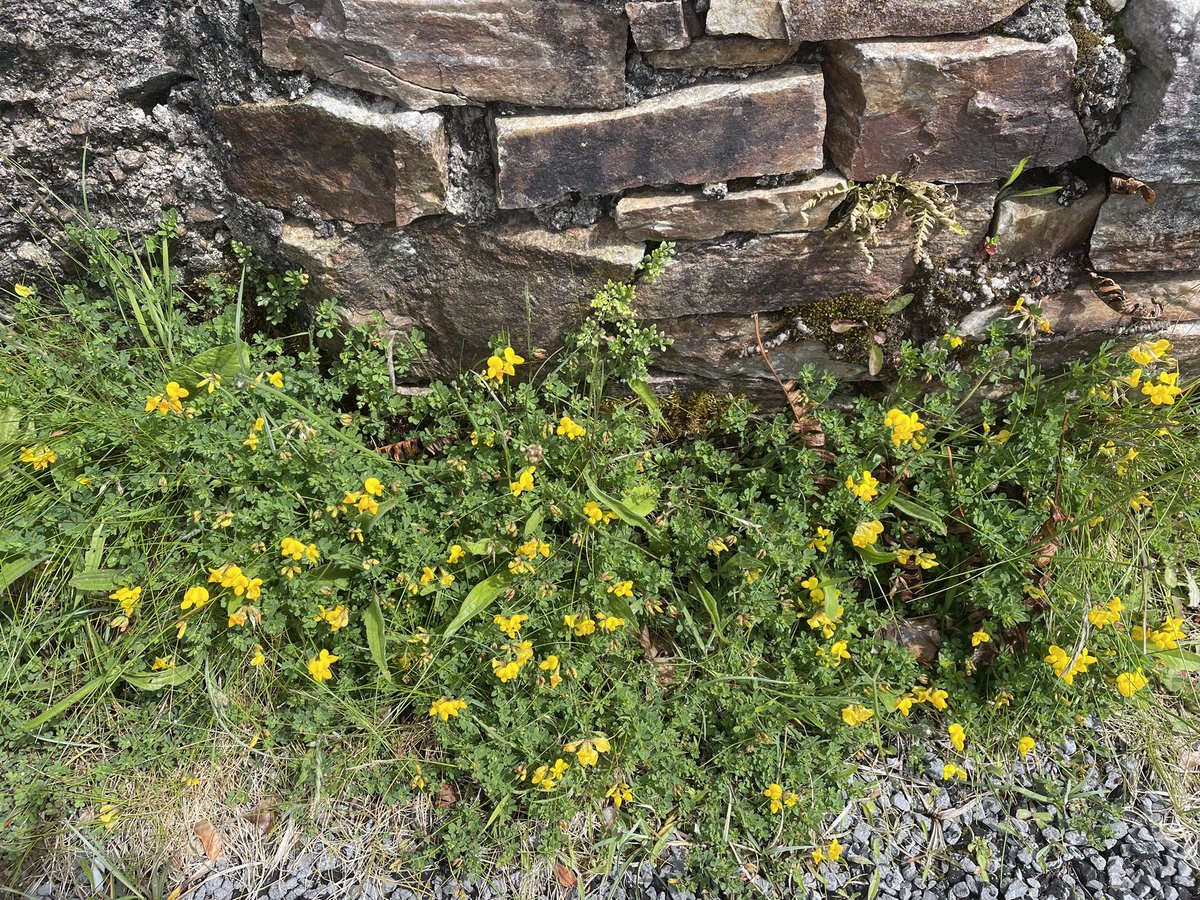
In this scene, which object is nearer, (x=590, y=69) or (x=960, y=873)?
(x=590, y=69)

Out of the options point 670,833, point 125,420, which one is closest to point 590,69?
point 125,420

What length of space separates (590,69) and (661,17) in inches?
9.3

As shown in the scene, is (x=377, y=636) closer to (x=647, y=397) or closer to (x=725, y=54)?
(x=647, y=397)

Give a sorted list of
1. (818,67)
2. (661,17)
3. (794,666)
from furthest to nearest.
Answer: (794,666), (818,67), (661,17)

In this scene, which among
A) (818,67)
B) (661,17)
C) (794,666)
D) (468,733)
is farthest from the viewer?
(794,666)

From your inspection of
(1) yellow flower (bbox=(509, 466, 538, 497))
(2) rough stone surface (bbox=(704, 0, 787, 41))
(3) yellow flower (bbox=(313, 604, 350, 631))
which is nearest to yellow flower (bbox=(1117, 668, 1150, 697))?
(1) yellow flower (bbox=(509, 466, 538, 497))

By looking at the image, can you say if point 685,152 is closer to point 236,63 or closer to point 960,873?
point 236,63

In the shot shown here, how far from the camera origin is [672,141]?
7.59ft

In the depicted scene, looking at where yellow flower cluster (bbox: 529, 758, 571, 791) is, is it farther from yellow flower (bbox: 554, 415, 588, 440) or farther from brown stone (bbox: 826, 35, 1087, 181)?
brown stone (bbox: 826, 35, 1087, 181)

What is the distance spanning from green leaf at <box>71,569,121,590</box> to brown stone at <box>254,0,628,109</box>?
172cm

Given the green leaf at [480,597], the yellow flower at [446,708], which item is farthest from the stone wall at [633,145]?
the yellow flower at [446,708]

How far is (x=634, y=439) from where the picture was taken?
2768 mm

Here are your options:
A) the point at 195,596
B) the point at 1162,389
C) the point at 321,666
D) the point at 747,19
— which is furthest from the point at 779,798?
the point at 747,19

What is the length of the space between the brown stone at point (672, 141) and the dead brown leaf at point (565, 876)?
212cm
